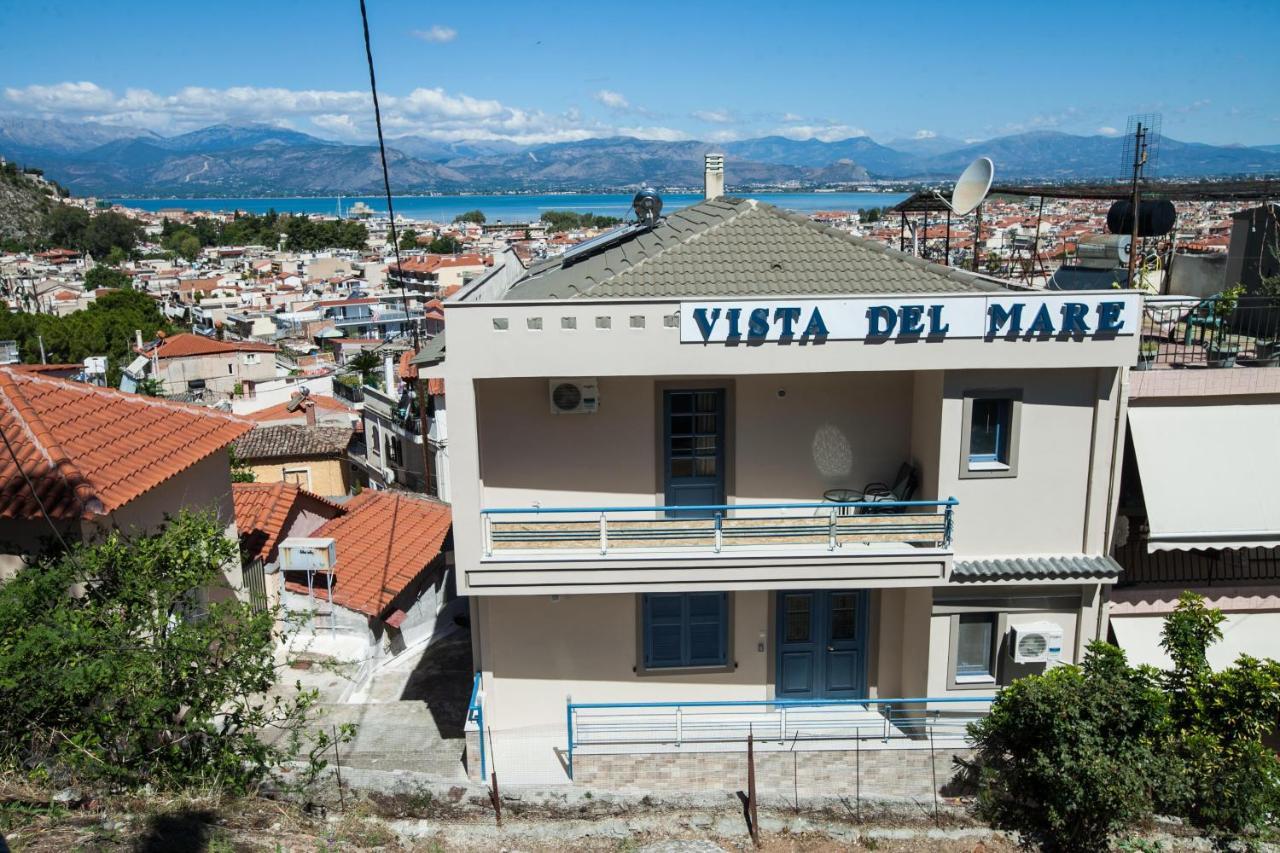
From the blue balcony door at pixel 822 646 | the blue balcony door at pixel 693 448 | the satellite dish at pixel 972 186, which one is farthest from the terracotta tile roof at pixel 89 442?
the satellite dish at pixel 972 186

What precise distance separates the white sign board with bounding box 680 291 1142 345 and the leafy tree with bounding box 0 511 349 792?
6.08 meters

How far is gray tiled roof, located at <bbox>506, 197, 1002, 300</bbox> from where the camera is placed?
11898mm

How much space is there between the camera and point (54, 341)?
7106 cm

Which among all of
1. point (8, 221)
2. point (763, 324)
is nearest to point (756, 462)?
point (763, 324)

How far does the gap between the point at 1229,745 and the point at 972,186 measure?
8299mm

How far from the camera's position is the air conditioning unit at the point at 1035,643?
12.0 m

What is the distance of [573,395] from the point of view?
1223 cm

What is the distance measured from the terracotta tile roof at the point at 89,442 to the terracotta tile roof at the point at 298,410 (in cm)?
3145

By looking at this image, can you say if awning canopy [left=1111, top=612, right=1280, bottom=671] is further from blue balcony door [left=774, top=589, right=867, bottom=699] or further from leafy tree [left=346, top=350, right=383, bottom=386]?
leafy tree [left=346, top=350, right=383, bottom=386]

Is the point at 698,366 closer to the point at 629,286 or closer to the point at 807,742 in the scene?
the point at 629,286

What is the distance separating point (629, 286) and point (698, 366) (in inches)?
59.4

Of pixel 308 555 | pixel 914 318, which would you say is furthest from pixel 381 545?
pixel 914 318

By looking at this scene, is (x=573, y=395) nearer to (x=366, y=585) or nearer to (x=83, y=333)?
(x=366, y=585)

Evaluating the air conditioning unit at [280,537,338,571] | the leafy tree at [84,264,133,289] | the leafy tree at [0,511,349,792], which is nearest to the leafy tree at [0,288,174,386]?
the leafy tree at [84,264,133,289]
